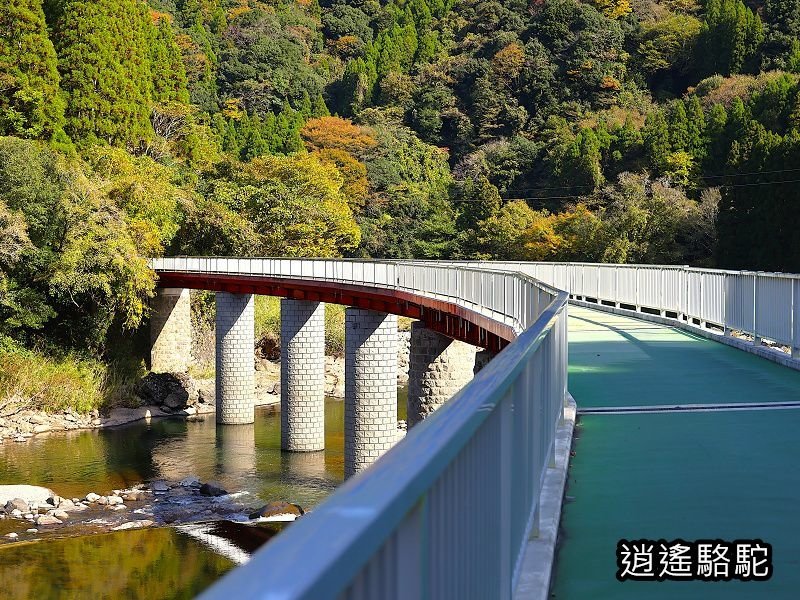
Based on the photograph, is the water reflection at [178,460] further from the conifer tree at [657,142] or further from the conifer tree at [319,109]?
the conifer tree at [319,109]

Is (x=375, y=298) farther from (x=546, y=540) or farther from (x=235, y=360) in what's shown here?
(x=546, y=540)

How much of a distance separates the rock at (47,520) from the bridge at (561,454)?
1045 cm

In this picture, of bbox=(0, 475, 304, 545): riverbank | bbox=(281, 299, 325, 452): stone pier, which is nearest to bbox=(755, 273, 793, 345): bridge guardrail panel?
bbox=(0, 475, 304, 545): riverbank

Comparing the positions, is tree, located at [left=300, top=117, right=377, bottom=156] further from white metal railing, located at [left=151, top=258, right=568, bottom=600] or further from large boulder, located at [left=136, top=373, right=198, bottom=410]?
white metal railing, located at [left=151, top=258, right=568, bottom=600]

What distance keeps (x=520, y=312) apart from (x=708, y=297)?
4846 millimetres

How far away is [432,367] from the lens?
31.8m

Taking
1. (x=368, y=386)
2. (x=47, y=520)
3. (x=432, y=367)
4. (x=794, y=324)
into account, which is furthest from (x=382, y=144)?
(x=794, y=324)

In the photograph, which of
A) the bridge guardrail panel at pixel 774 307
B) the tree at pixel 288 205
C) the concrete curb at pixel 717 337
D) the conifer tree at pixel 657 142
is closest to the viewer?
the concrete curb at pixel 717 337

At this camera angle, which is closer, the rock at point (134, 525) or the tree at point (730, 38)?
the rock at point (134, 525)

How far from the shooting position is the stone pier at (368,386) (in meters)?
36.6

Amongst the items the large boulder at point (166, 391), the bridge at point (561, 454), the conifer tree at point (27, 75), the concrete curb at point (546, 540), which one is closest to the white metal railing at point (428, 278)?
the bridge at point (561, 454)

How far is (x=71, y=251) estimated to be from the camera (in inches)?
1791

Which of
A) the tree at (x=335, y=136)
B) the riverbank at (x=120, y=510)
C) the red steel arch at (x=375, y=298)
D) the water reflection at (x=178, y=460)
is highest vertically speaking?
the tree at (x=335, y=136)

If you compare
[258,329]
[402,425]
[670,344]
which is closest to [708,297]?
[670,344]
